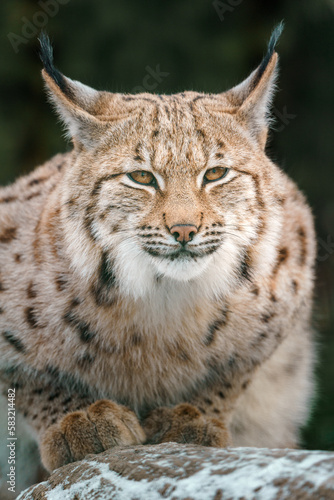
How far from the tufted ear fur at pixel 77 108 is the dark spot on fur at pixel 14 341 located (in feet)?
2.85

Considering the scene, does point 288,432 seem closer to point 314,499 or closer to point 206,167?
point 206,167

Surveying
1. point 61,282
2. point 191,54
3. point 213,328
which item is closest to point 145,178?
point 61,282

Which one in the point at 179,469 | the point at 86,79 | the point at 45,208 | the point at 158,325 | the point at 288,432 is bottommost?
the point at 288,432

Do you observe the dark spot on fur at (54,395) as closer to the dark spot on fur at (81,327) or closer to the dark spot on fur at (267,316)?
the dark spot on fur at (81,327)

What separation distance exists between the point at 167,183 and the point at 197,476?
118cm

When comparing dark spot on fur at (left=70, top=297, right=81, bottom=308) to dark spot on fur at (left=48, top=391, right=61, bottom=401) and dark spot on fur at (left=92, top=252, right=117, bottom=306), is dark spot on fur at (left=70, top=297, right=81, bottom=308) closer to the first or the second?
dark spot on fur at (left=92, top=252, right=117, bottom=306)

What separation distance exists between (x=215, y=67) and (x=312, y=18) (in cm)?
79

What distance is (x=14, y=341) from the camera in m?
3.05

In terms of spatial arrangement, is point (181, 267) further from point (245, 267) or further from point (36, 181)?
point (36, 181)

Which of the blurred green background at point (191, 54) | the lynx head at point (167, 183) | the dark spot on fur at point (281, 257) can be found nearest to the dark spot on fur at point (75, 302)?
the lynx head at point (167, 183)

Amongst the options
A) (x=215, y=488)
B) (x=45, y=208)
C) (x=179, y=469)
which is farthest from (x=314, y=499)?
(x=45, y=208)

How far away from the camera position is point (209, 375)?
3070mm

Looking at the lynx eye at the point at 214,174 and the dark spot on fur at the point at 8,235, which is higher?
the lynx eye at the point at 214,174

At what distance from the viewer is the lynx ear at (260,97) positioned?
287 cm
